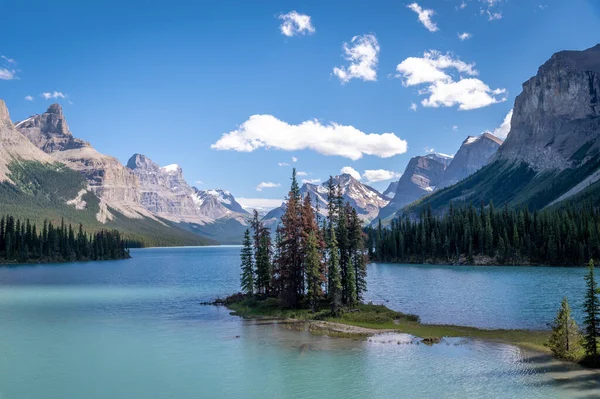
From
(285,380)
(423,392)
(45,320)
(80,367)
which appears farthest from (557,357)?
(45,320)

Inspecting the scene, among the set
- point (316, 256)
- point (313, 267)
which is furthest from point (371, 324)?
point (316, 256)

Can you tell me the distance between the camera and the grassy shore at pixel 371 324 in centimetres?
5102

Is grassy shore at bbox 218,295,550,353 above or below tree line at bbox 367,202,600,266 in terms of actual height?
below

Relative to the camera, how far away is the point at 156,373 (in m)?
40.6

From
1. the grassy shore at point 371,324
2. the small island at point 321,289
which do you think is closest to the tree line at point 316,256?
Answer: the small island at point 321,289

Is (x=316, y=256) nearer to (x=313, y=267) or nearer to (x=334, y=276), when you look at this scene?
(x=313, y=267)

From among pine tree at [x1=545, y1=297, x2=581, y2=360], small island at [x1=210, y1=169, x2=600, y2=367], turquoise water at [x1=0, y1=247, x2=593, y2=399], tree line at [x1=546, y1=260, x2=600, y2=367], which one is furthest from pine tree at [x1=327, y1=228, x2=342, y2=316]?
pine tree at [x1=545, y1=297, x2=581, y2=360]

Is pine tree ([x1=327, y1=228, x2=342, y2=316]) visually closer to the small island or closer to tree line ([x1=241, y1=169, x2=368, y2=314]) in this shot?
the small island

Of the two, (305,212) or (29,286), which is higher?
(305,212)

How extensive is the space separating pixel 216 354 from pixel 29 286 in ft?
301

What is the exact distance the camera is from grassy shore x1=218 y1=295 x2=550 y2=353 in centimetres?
5102

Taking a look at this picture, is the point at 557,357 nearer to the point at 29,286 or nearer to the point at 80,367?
the point at 80,367

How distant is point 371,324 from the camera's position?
195 feet

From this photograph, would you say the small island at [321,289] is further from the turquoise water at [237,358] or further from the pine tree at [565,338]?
the pine tree at [565,338]
